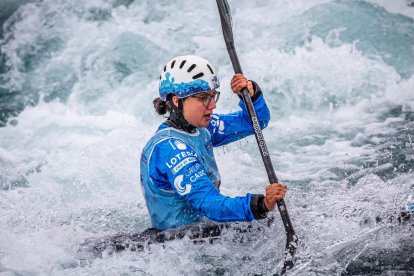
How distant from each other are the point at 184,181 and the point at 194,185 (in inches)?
2.9

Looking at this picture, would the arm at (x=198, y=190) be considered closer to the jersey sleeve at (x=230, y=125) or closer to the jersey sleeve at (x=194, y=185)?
the jersey sleeve at (x=194, y=185)

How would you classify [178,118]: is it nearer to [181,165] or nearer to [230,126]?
[181,165]

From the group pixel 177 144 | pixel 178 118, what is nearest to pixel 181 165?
pixel 177 144

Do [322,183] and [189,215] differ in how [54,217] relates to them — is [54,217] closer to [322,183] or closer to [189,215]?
[189,215]

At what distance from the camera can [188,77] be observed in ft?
12.7

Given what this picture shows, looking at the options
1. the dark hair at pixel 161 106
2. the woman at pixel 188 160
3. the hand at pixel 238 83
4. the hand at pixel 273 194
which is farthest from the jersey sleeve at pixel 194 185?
the hand at pixel 238 83

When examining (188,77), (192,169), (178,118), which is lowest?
(192,169)

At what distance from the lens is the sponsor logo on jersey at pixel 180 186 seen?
370 centimetres

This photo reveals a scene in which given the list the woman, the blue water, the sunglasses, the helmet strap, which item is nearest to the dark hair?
the woman

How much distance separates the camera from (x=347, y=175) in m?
6.56

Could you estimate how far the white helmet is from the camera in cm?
387

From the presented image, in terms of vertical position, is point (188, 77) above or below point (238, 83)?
above

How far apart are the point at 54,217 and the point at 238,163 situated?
2652 mm

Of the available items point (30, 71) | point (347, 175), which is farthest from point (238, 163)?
point (30, 71)
